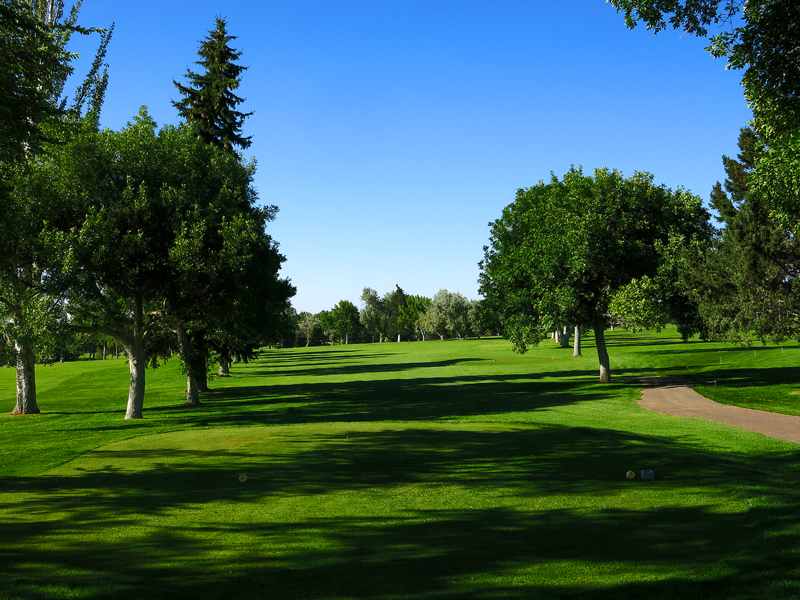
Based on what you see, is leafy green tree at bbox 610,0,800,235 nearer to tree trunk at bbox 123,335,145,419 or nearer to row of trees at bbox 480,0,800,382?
row of trees at bbox 480,0,800,382

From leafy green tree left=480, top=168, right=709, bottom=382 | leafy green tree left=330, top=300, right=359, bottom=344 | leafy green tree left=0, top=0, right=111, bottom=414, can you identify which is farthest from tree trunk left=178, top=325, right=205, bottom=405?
leafy green tree left=330, top=300, right=359, bottom=344

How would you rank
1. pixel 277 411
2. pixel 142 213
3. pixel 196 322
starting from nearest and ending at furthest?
pixel 142 213, pixel 196 322, pixel 277 411

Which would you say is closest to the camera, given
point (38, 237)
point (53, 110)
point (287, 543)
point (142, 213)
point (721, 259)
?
point (287, 543)

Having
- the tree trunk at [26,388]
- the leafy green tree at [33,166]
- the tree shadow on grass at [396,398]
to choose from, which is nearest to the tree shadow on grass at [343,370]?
the tree shadow on grass at [396,398]

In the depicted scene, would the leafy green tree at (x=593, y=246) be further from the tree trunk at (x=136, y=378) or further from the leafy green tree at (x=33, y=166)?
the leafy green tree at (x=33, y=166)

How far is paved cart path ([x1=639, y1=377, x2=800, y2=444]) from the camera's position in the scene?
20000mm

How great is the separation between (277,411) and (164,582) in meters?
23.4

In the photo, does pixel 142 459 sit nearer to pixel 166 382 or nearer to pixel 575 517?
pixel 575 517

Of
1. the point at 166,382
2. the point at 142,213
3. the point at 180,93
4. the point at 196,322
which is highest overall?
the point at 180,93

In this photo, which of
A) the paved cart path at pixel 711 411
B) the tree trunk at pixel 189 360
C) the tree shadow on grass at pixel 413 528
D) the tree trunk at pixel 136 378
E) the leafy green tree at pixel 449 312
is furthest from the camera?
the leafy green tree at pixel 449 312

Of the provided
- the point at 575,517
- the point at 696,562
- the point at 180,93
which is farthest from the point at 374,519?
the point at 180,93

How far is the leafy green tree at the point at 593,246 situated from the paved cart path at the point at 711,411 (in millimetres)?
5099

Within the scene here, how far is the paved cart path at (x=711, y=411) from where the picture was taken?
20000mm

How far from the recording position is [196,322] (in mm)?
26797
